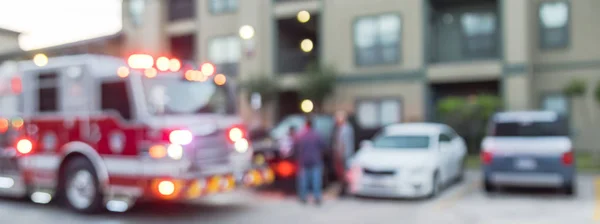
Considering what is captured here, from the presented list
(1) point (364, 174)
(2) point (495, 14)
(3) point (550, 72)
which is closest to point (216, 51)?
(2) point (495, 14)

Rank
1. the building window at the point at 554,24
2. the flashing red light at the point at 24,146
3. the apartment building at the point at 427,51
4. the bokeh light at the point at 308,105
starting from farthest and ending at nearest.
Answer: the bokeh light at the point at 308,105 < the building window at the point at 554,24 < the apartment building at the point at 427,51 < the flashing red light at the point at 24,146

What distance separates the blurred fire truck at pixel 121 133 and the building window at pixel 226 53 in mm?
15086

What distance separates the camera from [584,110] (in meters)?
20.0

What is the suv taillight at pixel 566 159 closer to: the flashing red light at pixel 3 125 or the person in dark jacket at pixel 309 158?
the person in dark jacket at pixel 309 158

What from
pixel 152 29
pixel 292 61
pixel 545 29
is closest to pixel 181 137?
pixel 292 61

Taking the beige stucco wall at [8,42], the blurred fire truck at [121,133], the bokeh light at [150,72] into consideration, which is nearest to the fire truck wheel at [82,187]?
the blurred fire truck at [121,133]

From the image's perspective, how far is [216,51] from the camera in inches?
1008

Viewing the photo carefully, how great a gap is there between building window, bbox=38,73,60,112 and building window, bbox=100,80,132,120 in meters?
1.18

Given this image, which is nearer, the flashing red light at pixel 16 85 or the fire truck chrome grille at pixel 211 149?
the fire truck chrome grille at pixel 211 149

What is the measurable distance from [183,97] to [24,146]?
3140 millimetres

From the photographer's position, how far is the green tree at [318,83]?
67.8ft

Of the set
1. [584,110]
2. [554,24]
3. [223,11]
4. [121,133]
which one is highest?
[223,11]

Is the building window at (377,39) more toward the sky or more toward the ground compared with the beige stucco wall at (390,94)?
more toward the sky

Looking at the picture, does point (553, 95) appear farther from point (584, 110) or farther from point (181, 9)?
point (181, 9)
